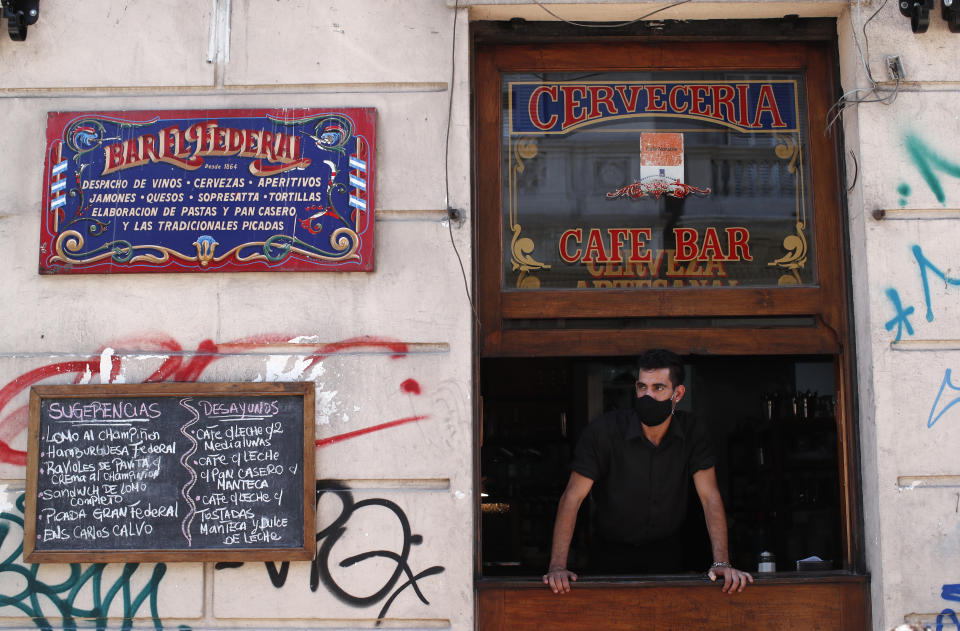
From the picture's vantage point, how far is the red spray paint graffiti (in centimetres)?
420

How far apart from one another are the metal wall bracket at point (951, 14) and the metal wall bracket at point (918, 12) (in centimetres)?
9

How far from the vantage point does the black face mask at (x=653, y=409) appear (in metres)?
4.36

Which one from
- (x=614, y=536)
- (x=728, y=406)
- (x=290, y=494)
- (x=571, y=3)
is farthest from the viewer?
(x=728, y=406)

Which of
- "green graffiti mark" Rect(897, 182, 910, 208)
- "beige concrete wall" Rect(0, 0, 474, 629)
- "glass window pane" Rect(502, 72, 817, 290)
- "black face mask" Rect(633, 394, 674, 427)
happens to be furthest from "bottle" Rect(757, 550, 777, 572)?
"green graffiti mark" Rect(897, 182, 910, 208)

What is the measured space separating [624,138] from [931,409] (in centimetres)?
194

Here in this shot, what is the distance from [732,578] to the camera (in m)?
4.08

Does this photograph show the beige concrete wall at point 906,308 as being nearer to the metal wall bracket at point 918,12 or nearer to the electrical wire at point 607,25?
the metal wall bracket at point 918,12

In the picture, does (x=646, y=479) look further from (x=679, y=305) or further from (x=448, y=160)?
(x=448, y=160)

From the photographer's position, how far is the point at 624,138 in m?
4.60

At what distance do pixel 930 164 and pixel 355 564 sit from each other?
327cm

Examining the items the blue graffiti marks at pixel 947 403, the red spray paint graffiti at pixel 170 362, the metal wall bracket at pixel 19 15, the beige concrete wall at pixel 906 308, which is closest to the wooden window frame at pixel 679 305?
the beige concrete wall at pixel 906 308

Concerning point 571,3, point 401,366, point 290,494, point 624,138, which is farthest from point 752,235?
point 290,494

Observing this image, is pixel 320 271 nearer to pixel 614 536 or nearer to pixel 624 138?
pixel 624 138

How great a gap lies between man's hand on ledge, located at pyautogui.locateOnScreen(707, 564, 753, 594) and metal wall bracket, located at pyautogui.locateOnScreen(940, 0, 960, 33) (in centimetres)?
278
